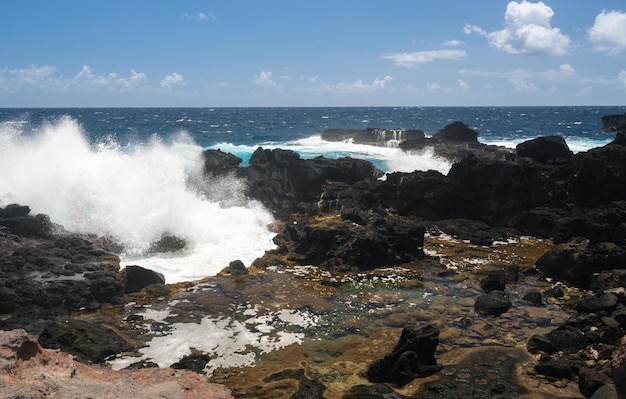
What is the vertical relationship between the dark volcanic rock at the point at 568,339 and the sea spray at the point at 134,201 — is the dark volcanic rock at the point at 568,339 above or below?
below

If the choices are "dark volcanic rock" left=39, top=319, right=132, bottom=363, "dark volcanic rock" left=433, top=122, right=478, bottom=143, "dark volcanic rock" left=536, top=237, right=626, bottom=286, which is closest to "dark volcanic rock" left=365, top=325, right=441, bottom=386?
"dark volcanic rock" left=39, top=319, right=132, bottom=363

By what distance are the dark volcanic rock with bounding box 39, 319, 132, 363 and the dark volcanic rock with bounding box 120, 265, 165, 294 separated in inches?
Answer: 165

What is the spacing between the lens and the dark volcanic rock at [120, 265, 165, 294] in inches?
682

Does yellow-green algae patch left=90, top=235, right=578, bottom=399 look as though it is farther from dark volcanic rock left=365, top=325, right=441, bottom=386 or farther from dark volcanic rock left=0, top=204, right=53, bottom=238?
dark volcanic rock left=0, top=204, right=53, bottom=238

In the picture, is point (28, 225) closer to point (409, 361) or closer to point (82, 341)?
point (82, 341)

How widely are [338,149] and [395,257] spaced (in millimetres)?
42934

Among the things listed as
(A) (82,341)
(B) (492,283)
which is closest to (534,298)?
(B) (492,283)

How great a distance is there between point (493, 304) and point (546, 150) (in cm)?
1893

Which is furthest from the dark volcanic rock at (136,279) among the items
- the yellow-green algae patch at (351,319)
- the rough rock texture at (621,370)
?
the rough rock texture at (621,370)

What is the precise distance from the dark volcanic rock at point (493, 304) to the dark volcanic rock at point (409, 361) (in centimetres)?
394

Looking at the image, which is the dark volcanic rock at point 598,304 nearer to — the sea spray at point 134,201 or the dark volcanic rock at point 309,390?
the dark volcanic rock at point 309,390

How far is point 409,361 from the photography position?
453 inches

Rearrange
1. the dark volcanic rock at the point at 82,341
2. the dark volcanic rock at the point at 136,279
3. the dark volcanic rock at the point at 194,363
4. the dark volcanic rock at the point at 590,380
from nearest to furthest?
1. the dark volcanic rock at the point at 590,380
2. the dark volcanic rock at the point at 194,363
3. the dark volcanic rock at the point at 82,341
4. the dark volcanic rock at the point at 136,279

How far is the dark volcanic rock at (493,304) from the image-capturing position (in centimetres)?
1516
